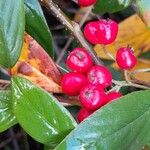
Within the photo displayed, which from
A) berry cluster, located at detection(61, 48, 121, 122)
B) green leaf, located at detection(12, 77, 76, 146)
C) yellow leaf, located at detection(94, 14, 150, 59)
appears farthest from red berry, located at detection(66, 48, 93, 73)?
yellow leaf, located at detection(94, 14, 150, 59)

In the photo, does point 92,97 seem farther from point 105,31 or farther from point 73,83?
point 105,31

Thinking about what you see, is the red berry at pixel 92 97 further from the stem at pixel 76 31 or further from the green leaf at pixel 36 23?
the green leaf at pixel 36 23

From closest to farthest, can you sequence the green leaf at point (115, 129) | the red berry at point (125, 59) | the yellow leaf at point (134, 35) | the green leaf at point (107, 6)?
the green leaf at point (115, 129) → the red berry at point (125, 59) → the green leaf at point (107, 6) → the yellow leaf at point (134, 35)

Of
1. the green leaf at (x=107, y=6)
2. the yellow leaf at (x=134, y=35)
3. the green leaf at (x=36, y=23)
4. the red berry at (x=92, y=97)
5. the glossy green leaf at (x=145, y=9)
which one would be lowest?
the yellow leaf at (x=134, y=35)

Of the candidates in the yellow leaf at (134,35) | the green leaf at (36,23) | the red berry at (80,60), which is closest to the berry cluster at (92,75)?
the red berry at (80,60)

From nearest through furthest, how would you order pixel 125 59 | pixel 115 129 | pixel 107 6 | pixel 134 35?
1. pixel 115 129
2. pixel 125 59
3. pixel 107 6
4. pixel 134 35

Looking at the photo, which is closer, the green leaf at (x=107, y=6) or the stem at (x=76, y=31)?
the stem at (x=76, y=31)

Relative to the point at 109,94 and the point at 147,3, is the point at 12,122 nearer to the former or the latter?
the point at 109,94

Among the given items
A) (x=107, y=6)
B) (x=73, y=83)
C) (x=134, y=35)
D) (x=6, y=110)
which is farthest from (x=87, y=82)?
(x=134, y=35)
